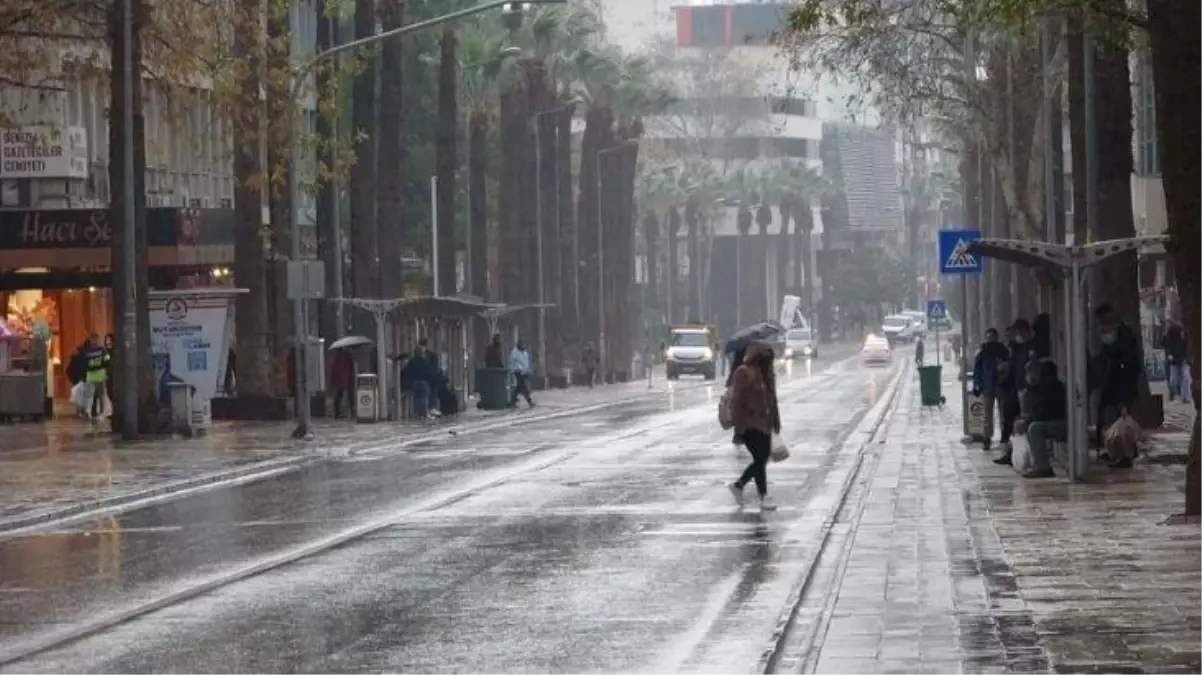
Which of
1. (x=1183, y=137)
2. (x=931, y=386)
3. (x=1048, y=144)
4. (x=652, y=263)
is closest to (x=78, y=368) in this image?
(x=931, y=386)

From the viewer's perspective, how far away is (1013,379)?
108ft

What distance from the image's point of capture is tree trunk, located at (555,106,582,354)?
314 feet

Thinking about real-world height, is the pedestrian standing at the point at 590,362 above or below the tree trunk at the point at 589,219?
below

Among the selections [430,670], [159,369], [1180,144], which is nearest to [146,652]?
[430,670]

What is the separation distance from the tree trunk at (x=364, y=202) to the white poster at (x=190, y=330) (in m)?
8.24

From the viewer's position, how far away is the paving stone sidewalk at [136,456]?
102 feet

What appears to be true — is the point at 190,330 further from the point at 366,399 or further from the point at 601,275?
the point at 601,275

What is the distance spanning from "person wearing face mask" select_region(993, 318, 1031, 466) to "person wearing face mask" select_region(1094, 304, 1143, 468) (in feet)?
3.52

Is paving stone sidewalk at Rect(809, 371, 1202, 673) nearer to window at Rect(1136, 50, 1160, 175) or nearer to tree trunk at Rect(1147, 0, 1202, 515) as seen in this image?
tree trunk at Rect(1147, 0, 1202, 515)

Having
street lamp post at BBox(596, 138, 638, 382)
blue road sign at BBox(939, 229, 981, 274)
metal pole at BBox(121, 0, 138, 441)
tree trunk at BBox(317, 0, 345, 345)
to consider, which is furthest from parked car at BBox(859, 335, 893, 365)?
blue road sign at BBox(939, 229, 981, 274)

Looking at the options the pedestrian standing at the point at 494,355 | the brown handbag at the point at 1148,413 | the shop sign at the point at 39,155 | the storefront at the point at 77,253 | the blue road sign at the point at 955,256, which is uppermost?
the shop sign at the point at 39,155

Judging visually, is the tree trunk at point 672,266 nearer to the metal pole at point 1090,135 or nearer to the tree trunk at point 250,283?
the tree trunk at point 250,283

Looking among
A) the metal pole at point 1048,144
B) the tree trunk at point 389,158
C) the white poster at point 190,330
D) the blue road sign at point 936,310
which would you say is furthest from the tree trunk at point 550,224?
the metal pole at point 1048,144

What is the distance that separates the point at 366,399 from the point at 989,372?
63.2 feet
